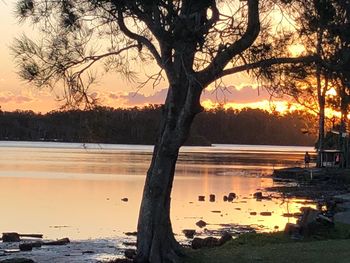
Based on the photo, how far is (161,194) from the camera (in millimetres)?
12266

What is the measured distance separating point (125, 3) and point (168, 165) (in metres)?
3.74

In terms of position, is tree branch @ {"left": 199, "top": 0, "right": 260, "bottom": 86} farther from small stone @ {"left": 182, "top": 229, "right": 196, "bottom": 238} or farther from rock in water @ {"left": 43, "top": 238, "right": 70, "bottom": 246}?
small stone @ {"left": 182, "top": 229, "right": 196, "bottom": 238}

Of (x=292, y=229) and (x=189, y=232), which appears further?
(x=189, y=232)

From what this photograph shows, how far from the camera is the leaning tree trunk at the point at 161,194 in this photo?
39.5 feet

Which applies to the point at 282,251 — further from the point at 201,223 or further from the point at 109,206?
the point at 109,206

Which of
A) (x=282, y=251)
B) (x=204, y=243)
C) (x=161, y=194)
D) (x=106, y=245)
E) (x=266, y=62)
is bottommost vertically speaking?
(x=106, y=245)

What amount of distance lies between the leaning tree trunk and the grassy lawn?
1.88 feet

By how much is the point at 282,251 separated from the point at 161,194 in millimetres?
2427

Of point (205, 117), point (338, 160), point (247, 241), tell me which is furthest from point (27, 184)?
point (205, 117)

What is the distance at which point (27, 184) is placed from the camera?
1599 inches

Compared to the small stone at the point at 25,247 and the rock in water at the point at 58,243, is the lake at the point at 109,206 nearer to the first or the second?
the rock in water at the point at 58,243

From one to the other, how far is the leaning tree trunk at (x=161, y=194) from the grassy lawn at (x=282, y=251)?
57cm

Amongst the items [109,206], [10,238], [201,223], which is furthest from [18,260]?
[109,206]

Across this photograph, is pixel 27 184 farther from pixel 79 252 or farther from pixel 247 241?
pixel 247 241
